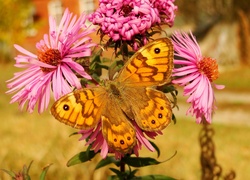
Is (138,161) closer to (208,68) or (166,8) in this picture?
(208,68)

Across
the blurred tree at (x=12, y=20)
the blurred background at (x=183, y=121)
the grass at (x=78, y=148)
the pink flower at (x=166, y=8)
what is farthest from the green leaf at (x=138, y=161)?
the blurred tree at (x=12, y=20)

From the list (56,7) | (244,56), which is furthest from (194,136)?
(56,7)

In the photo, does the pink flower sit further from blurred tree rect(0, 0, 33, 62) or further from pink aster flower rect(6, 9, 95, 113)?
blurred tree rect(0, 0, 33, 62)

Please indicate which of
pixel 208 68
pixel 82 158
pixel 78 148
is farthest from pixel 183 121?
pixel 208 68

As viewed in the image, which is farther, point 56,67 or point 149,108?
point 56,67

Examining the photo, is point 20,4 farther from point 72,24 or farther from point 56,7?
point 72,24

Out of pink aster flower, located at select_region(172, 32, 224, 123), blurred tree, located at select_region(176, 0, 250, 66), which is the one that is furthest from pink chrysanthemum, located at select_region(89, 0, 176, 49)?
blurred tree, located at select_region(176, 0, 250, 66)
